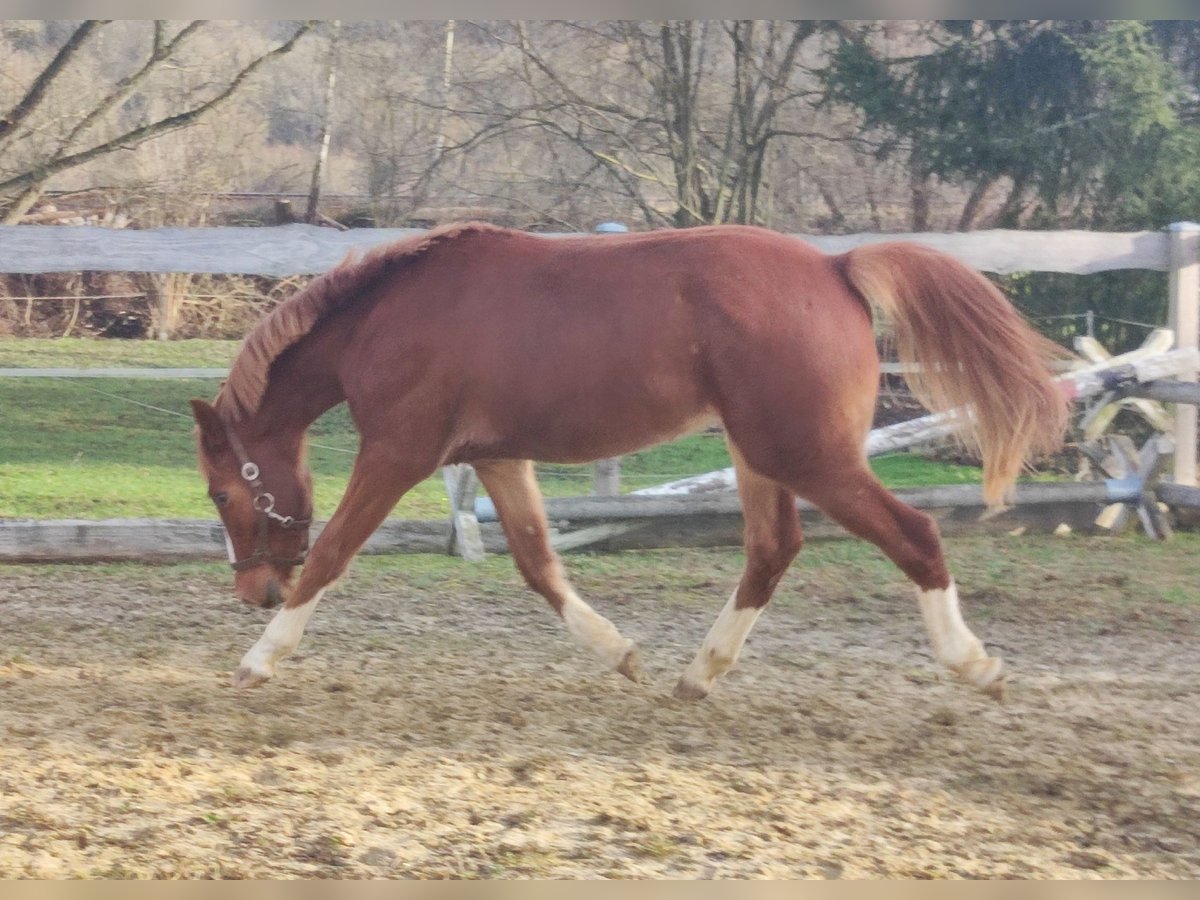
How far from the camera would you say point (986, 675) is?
3674 millimetres

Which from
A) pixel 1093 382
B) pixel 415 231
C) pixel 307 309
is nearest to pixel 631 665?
pixel 307 309

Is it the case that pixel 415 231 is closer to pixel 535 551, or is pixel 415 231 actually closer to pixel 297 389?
pixel 297 389

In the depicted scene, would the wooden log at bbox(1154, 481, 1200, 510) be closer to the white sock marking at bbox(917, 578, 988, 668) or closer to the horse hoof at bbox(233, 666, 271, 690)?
the white sock marking at bbox(917, 578, 988, 668)

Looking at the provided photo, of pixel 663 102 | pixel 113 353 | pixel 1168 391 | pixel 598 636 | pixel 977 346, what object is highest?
pixel 663 102

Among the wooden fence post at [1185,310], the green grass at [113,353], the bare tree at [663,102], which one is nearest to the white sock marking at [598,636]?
the wooden fence post at [1185,310]

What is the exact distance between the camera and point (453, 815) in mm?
2904

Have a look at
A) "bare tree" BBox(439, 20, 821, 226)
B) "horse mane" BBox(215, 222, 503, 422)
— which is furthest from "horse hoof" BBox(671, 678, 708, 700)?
"bare tree" BBox(439, 20, 821, 226)

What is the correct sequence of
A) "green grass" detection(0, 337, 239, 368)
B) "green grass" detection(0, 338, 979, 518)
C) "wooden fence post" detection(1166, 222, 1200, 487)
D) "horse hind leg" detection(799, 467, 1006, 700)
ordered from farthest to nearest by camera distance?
1. "green grass" detection(0, 337, 239, 368)
2. "green grass" detection(0, 338, 979, 518)
3. "wooden fence post" detection(1166, 222, 1200, 487)
4. "horse hind leg" detection(799, 467, 1006, 700)

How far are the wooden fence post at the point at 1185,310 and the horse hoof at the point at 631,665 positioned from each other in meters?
→ 4.27

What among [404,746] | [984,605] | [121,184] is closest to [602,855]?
[404,746]

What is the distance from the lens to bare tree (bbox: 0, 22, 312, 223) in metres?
10.0

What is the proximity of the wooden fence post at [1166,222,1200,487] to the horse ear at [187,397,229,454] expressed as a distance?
5272 millimetres

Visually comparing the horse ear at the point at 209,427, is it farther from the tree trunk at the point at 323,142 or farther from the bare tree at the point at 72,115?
the tree trunk at the point at 323,142

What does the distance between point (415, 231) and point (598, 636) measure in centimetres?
261
